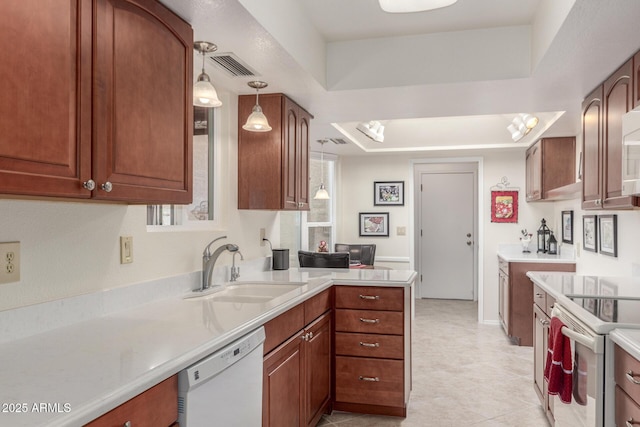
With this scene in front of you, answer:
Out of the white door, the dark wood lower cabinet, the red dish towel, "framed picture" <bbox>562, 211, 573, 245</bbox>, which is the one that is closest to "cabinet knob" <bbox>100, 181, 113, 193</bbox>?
the dark wood lower cabinet

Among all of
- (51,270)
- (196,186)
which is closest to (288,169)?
(196,186)

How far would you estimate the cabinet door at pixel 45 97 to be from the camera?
1094 mm

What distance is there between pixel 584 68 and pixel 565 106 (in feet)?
2.91

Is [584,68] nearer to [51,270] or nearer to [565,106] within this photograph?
[565,106]

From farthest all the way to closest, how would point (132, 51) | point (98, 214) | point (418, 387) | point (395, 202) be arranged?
point (395, 202) → point (418, 387) → point (98, 214) → point (132, 51)

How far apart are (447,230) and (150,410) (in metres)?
6.34

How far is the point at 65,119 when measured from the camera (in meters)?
1.26

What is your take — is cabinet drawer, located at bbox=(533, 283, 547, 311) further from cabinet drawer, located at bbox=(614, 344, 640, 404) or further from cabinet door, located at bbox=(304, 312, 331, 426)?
cabinet door, located at bbox=(304, 312, 331, 426)

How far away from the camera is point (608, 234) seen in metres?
3.52

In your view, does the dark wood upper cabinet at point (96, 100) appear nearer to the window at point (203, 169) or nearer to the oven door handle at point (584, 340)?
the window at point (203, 169)

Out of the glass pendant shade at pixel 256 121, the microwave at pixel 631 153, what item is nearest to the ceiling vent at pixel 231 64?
the glass pendant shade at pixel 256 121

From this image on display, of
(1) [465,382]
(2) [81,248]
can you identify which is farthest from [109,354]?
(1) [465,382]

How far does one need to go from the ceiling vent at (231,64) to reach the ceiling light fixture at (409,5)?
2.65 ft

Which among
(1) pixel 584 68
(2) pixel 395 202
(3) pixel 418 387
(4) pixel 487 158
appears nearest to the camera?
(1) pixel 584 68
